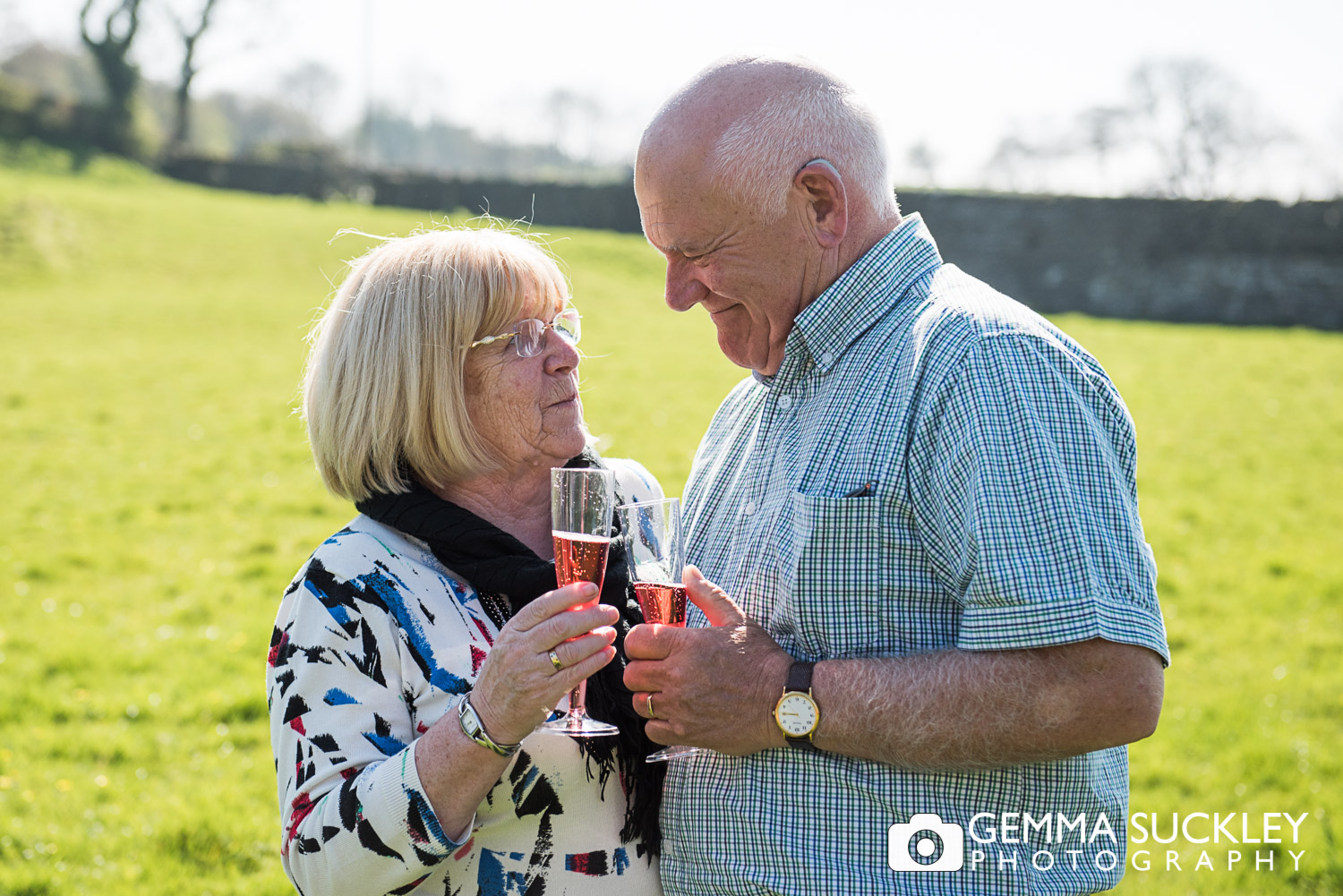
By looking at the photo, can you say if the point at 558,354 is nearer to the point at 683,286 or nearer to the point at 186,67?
the point at 683,286

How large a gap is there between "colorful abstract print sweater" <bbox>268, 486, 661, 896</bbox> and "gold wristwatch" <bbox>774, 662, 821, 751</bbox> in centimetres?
60

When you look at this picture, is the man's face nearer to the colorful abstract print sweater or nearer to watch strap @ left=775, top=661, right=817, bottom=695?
watch strap @ left=775, top=661, right=817, bottom=695

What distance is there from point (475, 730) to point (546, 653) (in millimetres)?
232

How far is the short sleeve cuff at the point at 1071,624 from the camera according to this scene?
5.78 feet

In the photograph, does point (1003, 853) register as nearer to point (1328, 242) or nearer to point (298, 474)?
point (298, 474)

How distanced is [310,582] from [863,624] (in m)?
1.20

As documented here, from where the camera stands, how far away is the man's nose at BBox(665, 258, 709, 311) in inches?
96.0

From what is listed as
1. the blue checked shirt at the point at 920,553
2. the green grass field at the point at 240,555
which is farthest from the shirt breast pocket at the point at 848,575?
the green grass field at the point at 240,555

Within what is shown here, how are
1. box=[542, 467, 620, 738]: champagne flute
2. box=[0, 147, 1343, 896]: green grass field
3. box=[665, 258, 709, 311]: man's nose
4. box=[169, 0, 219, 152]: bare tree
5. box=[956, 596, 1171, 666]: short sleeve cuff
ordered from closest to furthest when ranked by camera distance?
box=[956, 596, 1171, 666]: short sleeve cuff
box=[542, 467, 620, 738]: champagne flute
box=[665, 258, 709, 311]: man's nose
box=[0, 147, 1343, 896]: green grass field
box=[169, 0, 219, 152]: bare tree

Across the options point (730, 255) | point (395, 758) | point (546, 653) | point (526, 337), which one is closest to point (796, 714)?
point (546, 653)

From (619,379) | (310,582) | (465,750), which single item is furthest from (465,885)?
(619,379)

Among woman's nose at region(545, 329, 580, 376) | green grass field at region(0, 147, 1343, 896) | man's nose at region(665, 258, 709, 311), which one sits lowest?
green grass field at region(0, 147, 1343, 896)

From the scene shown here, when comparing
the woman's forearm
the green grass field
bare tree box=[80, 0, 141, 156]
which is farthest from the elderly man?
bare tree box=[80, 0, 141, 156]

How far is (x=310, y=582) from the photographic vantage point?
2238 millimetres
